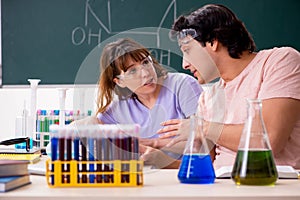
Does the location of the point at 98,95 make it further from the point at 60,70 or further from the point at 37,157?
the point at 60,70

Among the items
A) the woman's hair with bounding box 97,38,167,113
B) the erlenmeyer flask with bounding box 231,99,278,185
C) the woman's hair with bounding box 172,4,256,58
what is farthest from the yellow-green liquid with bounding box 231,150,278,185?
the woman's hair with bounding box 172,4,256,58

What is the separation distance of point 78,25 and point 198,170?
2.40 metres

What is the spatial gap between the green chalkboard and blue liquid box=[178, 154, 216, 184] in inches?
88.1

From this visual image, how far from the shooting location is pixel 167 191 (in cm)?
102

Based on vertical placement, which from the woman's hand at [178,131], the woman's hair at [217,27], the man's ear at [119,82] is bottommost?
the woman's hand at [178,131]

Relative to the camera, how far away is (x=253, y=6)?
331 centimetres

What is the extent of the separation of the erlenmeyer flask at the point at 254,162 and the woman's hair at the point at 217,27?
0.73 meters

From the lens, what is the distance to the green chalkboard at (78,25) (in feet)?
10.8

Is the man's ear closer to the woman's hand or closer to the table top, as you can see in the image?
the woman's hand

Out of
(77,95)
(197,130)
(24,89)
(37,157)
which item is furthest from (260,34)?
(197,130)

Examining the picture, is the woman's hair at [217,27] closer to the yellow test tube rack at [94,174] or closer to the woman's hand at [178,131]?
the woman's hand at [178,131]

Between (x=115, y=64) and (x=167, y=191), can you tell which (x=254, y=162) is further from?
(x=115, y=64)

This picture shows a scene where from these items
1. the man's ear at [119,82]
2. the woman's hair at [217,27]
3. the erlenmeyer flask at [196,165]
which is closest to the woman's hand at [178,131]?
the erlenmeyer flask at [196,165]

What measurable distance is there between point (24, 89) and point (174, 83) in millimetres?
1680
